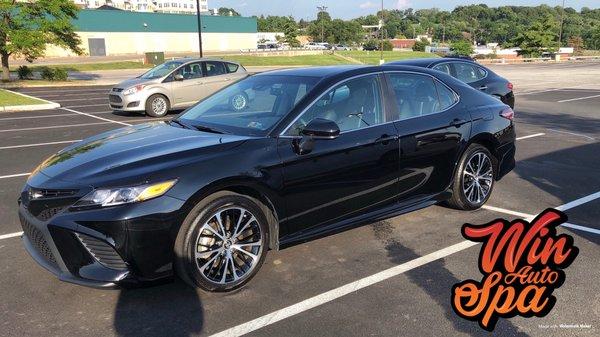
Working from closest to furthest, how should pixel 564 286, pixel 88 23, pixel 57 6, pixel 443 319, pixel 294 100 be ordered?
pixel 443 319 < pixel 564 286 < pixel 294 100 < pixel 57 6 < pixel 88 23

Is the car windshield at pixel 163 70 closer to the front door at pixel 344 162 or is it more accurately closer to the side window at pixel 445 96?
the side window at pixel 445 96

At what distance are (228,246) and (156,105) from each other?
11.1 metres

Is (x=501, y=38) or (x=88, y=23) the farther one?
(x=501, y=38)

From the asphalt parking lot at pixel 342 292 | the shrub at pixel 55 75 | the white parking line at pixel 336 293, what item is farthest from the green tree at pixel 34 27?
the white parking line at pixel 336 293

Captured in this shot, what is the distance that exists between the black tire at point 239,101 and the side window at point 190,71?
1017cm

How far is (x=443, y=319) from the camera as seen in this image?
11.1 feet

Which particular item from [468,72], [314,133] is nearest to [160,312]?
[314,133]

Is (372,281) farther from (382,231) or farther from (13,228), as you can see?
(13,228)

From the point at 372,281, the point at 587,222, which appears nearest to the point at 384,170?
the point at 372,281

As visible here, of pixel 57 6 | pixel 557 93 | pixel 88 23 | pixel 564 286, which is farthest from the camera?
pixel 88 23

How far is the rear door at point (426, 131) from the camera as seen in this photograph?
479 centimetres

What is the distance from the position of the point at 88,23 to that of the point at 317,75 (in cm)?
8585

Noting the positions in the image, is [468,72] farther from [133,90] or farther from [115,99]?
[115,99]

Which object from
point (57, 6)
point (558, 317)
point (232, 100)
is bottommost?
point (558, 317)
